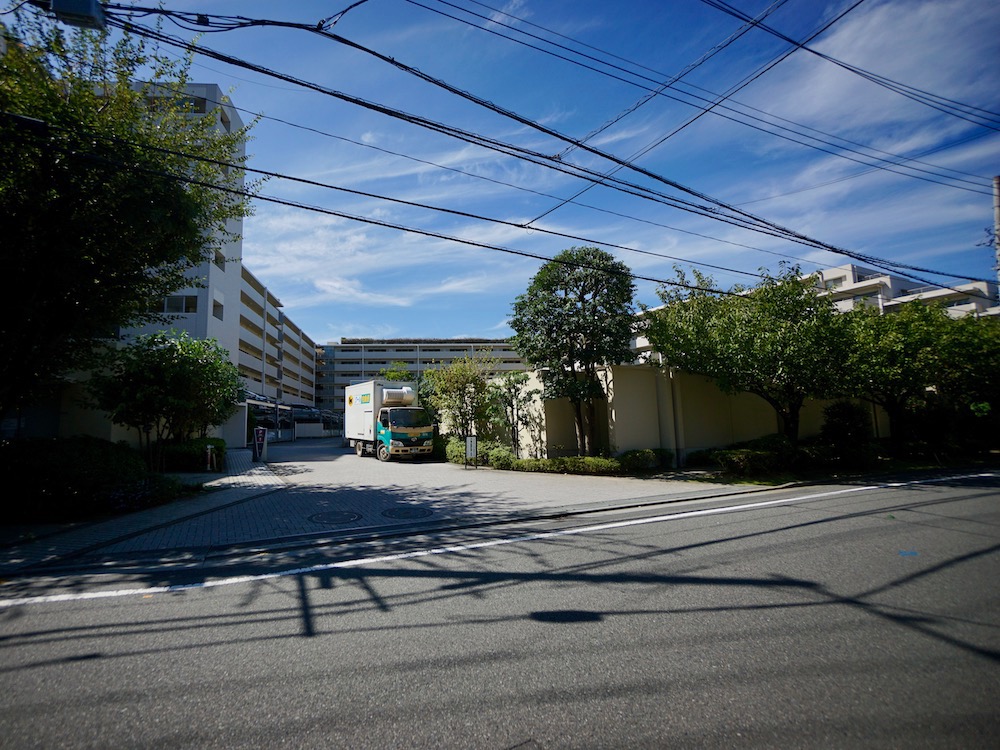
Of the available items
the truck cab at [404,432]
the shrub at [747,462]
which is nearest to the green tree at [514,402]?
the truck cab at [404,432]

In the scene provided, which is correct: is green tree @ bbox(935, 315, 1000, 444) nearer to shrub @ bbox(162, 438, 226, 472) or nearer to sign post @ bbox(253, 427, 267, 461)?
sign post @ bbox(253, 427, 267, 461)

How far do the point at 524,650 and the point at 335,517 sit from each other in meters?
6.76

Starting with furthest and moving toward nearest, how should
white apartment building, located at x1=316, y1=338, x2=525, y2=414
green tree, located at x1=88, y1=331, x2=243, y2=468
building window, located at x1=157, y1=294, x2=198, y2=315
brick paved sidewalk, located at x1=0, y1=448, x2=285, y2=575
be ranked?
white apartment building, located at x1=316, y1=338, x2=525, y2=414 → building window, located at x1=157, y1=294, x2=198, y2=315 → green tree, located at x1=88, y1=331, x2=243, y2=468 → brick paved sidewalk, located at x1=0, y1=448, x2=285, y2=575

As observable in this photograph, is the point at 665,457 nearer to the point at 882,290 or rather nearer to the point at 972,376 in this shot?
the point at 972,376

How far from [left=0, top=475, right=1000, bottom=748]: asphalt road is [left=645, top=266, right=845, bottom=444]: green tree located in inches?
338

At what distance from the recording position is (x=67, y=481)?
9203mm

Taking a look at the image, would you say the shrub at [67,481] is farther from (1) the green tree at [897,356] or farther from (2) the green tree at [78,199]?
(1) the green tree at [897,356]

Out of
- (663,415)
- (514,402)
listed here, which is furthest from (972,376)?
(514,402)

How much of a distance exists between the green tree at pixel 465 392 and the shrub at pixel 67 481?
12908 mm

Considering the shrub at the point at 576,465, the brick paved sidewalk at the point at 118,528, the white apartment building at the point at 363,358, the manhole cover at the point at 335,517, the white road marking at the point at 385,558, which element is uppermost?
the white apartment building at the point at 363,358

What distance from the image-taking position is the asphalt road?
2.78 meters

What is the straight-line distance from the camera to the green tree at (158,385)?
13.2 metres

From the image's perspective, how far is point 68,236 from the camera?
9.48 m

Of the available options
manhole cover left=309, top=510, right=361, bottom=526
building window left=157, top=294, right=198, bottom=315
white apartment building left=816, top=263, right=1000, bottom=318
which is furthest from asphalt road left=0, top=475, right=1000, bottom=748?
white apartment building left=816, top=263, right=1000, bottom=318
